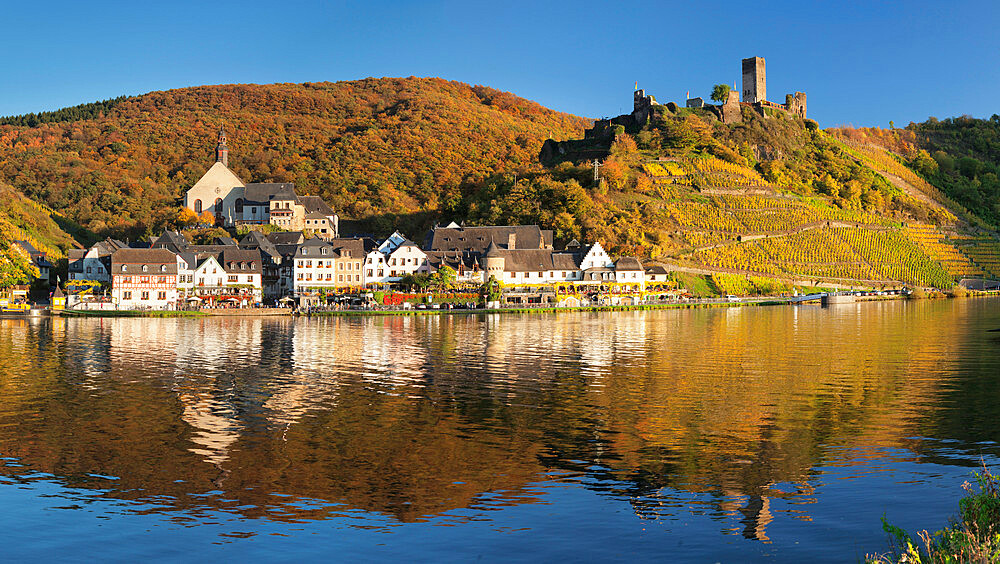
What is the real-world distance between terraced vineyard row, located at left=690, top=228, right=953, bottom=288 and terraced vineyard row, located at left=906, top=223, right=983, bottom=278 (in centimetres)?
236

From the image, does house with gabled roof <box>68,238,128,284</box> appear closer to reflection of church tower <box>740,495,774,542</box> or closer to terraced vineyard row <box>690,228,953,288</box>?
terraced vineyard row <box>690,228,953,288</box>

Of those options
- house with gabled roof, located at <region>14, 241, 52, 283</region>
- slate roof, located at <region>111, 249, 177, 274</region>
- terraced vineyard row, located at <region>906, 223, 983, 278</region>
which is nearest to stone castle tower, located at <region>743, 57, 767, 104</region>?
terraced vineyard row, located at <region>906, 223, 983, 278</region>

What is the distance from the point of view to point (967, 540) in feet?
32.4

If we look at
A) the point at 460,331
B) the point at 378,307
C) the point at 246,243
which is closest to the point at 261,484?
the point at 460,331

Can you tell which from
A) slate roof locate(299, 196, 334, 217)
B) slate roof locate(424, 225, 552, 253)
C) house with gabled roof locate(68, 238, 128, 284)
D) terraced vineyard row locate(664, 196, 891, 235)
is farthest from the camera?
slate roof locate(299, 196, 334, 217)

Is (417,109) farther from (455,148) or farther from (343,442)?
(343,442)

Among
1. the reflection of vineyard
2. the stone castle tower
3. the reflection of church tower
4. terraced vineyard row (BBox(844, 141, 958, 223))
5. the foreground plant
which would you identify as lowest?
the reflection of church tower

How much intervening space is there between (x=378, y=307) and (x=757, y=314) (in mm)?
36467

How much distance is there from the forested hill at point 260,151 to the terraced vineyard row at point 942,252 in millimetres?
63369

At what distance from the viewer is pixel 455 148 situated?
167125 mm

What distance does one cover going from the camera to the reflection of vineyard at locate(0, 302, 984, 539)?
56.2 feet

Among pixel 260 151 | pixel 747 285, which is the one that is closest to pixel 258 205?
pixel 260 151

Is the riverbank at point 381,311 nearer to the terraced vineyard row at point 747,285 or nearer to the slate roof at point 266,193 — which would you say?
the terraced vineyard row at point 747,285

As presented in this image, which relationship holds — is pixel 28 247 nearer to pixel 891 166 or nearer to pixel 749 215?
pixel 749 215
